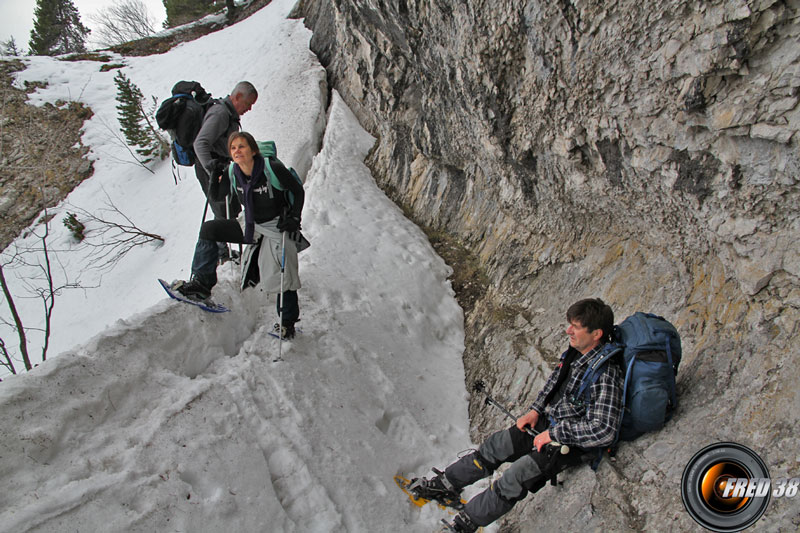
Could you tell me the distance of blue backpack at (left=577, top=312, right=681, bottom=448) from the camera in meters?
3.02

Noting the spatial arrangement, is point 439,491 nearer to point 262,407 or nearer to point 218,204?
point 262,407

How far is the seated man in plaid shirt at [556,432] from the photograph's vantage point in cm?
318

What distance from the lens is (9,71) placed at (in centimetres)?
2294

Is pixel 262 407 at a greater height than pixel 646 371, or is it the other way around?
pixel 262 407

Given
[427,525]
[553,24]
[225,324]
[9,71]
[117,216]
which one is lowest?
[427,525]

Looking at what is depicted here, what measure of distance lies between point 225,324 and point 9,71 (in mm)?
28944

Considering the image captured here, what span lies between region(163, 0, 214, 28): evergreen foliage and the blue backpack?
38.5 m

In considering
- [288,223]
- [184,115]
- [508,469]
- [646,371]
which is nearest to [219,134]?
[184,115]

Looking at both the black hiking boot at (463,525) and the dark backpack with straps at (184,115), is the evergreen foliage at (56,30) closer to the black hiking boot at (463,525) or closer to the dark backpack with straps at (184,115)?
the dark backpack with straps at (184,115)

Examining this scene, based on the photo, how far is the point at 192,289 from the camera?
4.77 metres

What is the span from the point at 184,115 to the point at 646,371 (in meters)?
5.89

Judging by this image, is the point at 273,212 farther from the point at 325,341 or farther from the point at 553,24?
the point at 553,24

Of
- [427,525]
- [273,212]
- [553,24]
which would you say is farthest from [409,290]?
[553,24]

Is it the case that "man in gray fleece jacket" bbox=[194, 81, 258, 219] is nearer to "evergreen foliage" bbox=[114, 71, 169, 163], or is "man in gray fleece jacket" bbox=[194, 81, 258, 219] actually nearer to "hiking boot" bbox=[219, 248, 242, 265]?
"hiking boot" bbox=[219, 248, 242, 265]
